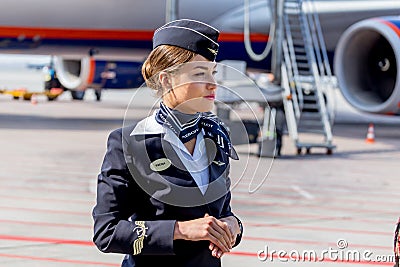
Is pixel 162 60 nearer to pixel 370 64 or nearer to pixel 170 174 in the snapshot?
pixel 170 174

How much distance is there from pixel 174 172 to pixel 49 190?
5506 millimetres

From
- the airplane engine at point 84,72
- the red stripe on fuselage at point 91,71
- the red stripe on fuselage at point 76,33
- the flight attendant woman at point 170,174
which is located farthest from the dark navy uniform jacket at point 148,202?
the red stripe on fuselage at point 91,71

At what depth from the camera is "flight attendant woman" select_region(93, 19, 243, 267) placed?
165 cm

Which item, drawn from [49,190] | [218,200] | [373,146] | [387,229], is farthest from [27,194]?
[373,146]

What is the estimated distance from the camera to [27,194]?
674cm

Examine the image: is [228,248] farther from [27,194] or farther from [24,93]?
[24,93]

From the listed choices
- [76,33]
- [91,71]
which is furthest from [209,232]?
[91,71]

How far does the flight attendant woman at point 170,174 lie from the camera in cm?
165

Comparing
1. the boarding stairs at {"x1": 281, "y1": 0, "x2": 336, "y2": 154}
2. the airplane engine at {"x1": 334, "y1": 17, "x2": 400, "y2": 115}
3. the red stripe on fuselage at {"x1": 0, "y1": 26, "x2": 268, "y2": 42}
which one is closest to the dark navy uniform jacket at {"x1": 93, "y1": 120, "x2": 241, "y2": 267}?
the boarding stairs at {"x1": 281, "y1": 0, "x2": 336, "y2": 154}

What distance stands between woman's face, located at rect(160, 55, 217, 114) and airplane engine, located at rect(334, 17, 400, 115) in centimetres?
1036

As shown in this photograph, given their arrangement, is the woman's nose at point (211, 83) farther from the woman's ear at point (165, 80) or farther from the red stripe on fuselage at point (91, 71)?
the red stripe on fuselage at point (91, 71)

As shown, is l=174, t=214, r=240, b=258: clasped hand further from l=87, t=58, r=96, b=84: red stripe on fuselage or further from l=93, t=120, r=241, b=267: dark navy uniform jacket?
l=87, t=58, r=96, b=84: red stripe on fuselage

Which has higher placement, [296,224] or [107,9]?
[107,9]

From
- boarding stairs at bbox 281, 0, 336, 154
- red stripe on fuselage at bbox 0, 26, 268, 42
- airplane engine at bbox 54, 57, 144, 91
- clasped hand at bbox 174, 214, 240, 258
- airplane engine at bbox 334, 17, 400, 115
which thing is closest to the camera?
clasped hand at bbox 174, 214, 240, 258
